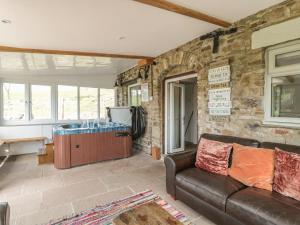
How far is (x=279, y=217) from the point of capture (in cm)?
159

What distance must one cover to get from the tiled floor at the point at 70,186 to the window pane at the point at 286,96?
1.74 m

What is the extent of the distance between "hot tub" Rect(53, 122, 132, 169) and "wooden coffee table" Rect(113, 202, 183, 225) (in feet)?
10.2

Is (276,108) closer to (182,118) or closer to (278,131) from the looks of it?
(278,131)

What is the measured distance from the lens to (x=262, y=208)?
5.64ft

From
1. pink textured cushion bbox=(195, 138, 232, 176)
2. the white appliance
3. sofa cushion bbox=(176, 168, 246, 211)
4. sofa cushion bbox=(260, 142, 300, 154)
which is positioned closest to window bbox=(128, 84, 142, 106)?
the white appliance

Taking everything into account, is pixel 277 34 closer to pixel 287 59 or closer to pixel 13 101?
pixel 287 59

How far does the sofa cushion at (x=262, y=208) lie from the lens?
1.59m

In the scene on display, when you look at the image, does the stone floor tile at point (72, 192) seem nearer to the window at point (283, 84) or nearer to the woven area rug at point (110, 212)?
the woven area rug at point (110, 212)

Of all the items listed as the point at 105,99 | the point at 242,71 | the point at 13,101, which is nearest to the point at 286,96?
the point at 242,71

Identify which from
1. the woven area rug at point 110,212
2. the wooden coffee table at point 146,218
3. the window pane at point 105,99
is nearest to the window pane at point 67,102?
the window pane at point 105,99

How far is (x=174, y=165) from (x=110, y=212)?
104cm

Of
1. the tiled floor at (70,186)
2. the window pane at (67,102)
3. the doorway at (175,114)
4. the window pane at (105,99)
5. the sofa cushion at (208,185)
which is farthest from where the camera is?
the window pane at (105,99)

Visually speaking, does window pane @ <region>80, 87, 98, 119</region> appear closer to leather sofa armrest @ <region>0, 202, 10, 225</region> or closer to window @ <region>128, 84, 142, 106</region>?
window @ <region>128, 84, 142, 106</region>

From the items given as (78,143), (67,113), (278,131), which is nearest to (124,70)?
(67,113)
